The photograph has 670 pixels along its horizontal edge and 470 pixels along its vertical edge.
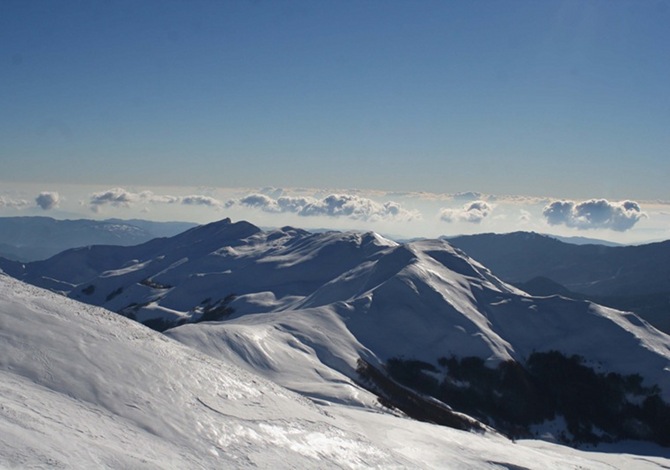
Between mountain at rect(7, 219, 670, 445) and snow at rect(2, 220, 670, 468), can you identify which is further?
mountain at rect(7, 219, 670, 445)

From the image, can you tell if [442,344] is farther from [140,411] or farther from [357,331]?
[140,411]

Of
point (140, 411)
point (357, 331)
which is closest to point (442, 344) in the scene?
point (357, 331)

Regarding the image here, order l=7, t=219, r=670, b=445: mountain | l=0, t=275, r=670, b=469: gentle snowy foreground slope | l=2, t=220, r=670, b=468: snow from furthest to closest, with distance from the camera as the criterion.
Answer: l=7, t=219, r=670, b=445: mountain < l=2, t=220, r=670, b=468: snow < l=0, t=275, r=670, b=469: gentle snowy foreground slope

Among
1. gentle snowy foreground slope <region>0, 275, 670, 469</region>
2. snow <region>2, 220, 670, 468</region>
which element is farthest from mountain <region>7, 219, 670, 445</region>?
gentle snowy foreground slope <region>0, 275, 670, 469</region>

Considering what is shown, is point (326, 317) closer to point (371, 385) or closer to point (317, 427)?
point (371, 385)

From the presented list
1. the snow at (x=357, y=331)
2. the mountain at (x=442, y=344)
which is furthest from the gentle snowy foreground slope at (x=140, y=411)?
the mountain at (x=442, y=344)

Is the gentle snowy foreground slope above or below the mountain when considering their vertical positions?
above

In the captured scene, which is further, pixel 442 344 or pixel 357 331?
pixel 442 344

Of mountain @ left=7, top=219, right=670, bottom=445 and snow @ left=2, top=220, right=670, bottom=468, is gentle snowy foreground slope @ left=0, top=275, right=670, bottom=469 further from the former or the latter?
mountain @ left=7, top=219, right=670, bottom=445

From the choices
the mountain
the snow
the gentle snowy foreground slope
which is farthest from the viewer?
the mountain

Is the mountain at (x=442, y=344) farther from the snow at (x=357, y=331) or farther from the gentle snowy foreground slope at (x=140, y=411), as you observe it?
the gentle snowy foreground slope at (x=140, y=411)
